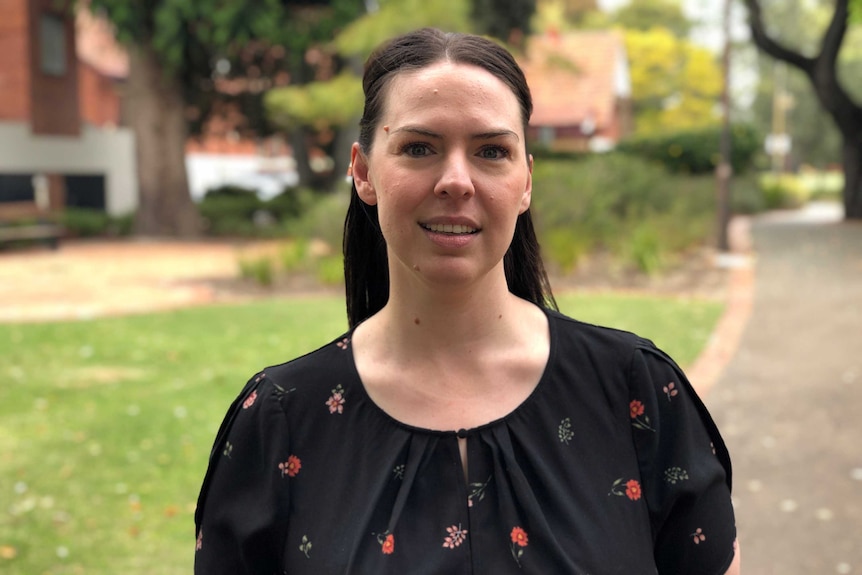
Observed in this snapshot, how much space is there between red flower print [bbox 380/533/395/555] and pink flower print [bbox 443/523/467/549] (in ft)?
0.30

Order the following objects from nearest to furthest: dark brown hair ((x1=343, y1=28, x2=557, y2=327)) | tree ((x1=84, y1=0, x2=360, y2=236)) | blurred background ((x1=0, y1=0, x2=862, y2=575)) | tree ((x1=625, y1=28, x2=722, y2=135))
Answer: dark brown hair ((x1=343, y1=28, x2=557, y2=327)), blurred background ((x1=0, y1=0, x2=862, y2=575)), tree ((x1=84, y1=0, x2=360, y2=236)), tree ((x1=625, y1=28, x2=722, y2=135))

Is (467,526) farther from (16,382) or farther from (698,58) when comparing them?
(698,58)

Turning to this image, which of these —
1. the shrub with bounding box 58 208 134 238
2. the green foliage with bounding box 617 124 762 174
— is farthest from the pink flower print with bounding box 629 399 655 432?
the shrub with bounding box 58 208 134 238

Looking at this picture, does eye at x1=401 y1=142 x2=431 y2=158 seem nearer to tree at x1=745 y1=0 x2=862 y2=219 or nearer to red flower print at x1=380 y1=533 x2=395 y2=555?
red flower print at x1=380 y1=533 x2=395 y2=555

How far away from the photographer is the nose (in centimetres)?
180

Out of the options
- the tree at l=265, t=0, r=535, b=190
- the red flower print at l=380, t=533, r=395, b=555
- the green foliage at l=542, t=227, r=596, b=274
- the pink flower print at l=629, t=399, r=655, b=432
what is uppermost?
the tree at l=265, t=0, r=535, b=190

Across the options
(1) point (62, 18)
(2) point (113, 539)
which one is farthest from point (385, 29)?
(1) point (62, 18)

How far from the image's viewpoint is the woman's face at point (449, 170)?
5.98ft

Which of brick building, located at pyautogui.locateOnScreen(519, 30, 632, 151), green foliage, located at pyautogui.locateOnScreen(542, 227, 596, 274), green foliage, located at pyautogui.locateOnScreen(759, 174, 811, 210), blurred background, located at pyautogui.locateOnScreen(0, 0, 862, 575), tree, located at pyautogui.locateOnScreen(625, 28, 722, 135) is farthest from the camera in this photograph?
tree, located at pyautogui.locateOnScreen(625, 28, 722, 135)

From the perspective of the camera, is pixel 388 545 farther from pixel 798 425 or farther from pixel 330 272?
pixel 330 272

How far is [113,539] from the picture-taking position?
5445mm

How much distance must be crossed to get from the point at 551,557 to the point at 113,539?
4214mm

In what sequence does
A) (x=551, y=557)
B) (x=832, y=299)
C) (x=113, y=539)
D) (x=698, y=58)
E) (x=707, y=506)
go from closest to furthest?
(x=551, y=557)
(x=707, y=506)
(x=113, y=539)
(x=832, y=299)
(x=698, y=58)

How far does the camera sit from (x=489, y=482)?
6.07ft
